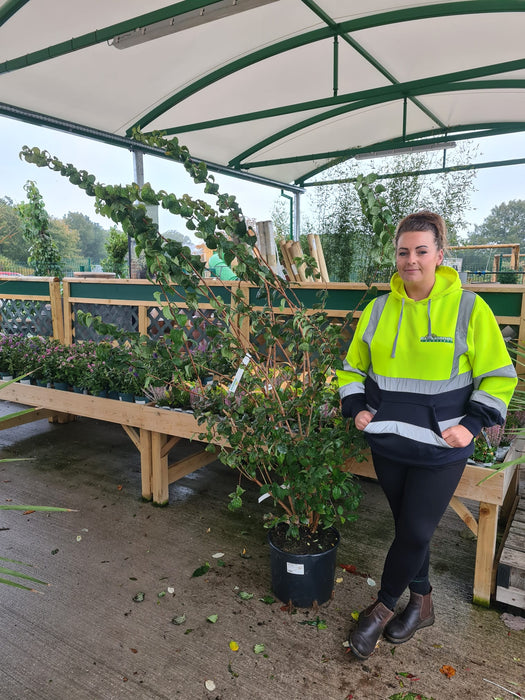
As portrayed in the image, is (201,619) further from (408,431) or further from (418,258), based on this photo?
(418,258)

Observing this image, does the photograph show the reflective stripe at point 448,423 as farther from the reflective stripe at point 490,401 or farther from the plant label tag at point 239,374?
the plant label tag at point 239,374

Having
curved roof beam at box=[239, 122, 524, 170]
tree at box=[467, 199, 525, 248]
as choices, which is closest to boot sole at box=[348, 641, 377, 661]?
curved roof beam at box=[239, 122, 524, 170]

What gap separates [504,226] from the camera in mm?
10148

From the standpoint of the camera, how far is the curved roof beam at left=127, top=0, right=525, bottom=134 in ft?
14.5

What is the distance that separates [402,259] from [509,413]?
1.35 metres

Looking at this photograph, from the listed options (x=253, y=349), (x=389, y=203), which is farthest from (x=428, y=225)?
(x=389, y=203)

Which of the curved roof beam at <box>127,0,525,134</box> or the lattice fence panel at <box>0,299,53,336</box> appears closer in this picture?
the curved roof beam at <box>127,0,525,134</box>

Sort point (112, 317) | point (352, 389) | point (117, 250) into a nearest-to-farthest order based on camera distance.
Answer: point (352, 389) → point (112, 317) → point (117, 250)

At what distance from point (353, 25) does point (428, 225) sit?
438cm

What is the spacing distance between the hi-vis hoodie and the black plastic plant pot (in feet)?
2.14

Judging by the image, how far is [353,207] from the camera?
7.61 m

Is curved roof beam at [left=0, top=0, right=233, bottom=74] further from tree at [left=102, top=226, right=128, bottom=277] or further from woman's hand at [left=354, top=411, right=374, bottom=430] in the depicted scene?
tree at [left=102, top=226, right=128, bottom=277]

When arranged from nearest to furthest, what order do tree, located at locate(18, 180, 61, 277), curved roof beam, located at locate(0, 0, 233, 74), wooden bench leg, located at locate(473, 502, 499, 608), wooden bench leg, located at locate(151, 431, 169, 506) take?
wooden bench leg, located at locate(473, 502, 499, 608), wooden bench leg, located at locate(151, 431, 169, 506), curved roof beam, located at locate(0, 0, 233, 74), tree, located at locate(18, 180, 61, 277)

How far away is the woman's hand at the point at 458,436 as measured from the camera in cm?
166
